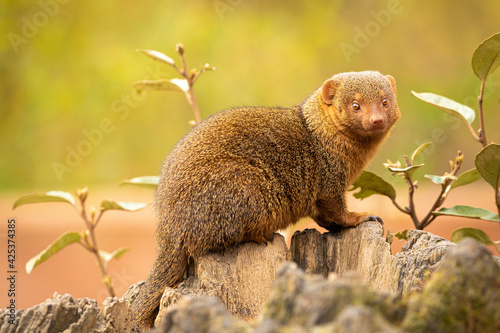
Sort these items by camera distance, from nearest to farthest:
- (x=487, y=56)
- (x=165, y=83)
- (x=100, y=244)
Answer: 1. (x=487, y=56)
2. (x=165, y=83)
3. (x=100, y=244)

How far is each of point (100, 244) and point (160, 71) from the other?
72.2 inches

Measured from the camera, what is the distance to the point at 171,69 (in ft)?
17.8

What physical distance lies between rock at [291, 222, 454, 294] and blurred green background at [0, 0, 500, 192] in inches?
129

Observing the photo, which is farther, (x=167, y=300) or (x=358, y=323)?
(x=167, y=300)

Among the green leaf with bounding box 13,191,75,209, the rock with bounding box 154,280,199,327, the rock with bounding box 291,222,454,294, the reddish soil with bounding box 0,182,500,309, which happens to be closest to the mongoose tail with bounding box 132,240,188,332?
the rock with bounding box 154,280,199,327

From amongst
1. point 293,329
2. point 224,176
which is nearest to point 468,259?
point 293,329

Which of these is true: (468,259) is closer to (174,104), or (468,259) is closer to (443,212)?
(443,212)

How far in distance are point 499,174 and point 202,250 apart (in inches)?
45.5

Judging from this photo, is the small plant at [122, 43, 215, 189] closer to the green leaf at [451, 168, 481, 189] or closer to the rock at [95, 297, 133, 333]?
the rock at [95, 297, 133, 333]

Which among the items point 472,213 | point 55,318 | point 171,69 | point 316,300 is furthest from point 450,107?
point 171,69

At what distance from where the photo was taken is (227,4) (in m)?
5.36

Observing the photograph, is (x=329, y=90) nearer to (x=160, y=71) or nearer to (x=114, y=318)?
(x=114, y=318)

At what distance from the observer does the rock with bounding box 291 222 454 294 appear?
180 centimetres

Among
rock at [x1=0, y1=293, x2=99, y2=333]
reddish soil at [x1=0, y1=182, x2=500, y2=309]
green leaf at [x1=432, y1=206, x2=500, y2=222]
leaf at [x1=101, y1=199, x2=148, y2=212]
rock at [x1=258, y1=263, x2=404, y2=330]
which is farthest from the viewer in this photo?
reddish soil at [x1=0, y1=182, x2=500, y2=309]
